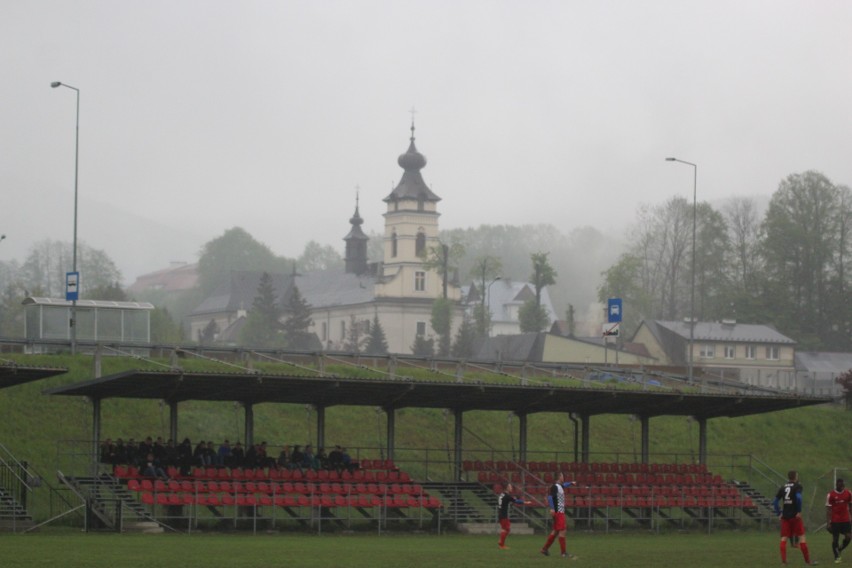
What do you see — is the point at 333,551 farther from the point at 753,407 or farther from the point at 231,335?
the point at 231,335

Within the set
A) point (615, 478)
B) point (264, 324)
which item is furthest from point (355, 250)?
point (615, 478)

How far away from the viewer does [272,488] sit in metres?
38.4

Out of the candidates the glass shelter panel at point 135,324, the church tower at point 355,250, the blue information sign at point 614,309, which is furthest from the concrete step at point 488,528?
the church tower at point 355,250

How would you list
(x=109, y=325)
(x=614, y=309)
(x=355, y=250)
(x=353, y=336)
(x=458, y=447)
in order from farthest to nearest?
1. (x=355, y=250)
2. (x=353, y=336)
3. (x=109, y=325)
4. (x=614, y=309)
5. (x=458, y=447)

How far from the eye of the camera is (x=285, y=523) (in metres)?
40.5

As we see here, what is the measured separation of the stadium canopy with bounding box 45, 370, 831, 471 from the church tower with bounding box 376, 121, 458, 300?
131627 millimetres

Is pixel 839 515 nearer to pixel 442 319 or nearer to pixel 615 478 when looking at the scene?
pixel 615 478

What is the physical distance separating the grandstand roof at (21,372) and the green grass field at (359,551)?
367 centimetres

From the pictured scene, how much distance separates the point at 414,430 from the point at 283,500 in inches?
697

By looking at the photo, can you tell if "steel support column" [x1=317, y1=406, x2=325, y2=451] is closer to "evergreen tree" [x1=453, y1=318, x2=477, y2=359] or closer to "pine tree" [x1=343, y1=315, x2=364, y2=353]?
"evergreen tree" [x1=453, y1=318, x2=477, y2=359]

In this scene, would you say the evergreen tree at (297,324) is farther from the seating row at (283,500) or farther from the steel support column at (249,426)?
the seating row at (283,500)

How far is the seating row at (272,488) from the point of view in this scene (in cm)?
3666

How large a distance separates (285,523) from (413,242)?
142 meters

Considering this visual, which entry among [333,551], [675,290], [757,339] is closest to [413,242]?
[675,290]
